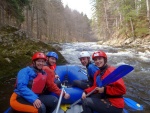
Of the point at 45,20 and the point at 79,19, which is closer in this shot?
the point at 45,20

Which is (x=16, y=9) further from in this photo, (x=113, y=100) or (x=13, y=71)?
(x=113, y=100)

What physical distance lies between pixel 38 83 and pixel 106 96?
4.20 ft

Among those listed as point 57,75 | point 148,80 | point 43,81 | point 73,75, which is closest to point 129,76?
point 148,80

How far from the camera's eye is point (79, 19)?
8450 cm

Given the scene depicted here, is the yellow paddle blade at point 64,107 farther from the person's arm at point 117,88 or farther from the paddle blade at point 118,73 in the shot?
the paddle blade at point 118,73

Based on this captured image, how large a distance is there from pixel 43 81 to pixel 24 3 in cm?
1178

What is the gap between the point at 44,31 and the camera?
152ft

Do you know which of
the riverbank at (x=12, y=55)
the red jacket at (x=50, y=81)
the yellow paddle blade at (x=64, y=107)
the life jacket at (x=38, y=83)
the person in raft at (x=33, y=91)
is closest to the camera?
the person in raft at (x=33, y=91)

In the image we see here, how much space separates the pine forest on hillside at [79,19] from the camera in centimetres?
1593

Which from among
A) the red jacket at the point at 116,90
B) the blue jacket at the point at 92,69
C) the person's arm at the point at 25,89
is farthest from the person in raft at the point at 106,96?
the person's arm at the point at 25,89

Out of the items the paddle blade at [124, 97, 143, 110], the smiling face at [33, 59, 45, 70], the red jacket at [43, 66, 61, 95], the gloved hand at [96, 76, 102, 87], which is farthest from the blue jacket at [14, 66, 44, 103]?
the paddle blade at [124, 97, 143, 110]

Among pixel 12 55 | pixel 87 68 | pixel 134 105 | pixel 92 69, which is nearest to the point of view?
pixel 134 105

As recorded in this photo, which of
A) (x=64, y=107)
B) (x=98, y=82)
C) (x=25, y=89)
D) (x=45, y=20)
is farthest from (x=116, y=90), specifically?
(x=45, y=20)

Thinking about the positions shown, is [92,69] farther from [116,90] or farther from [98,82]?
[116,90]
